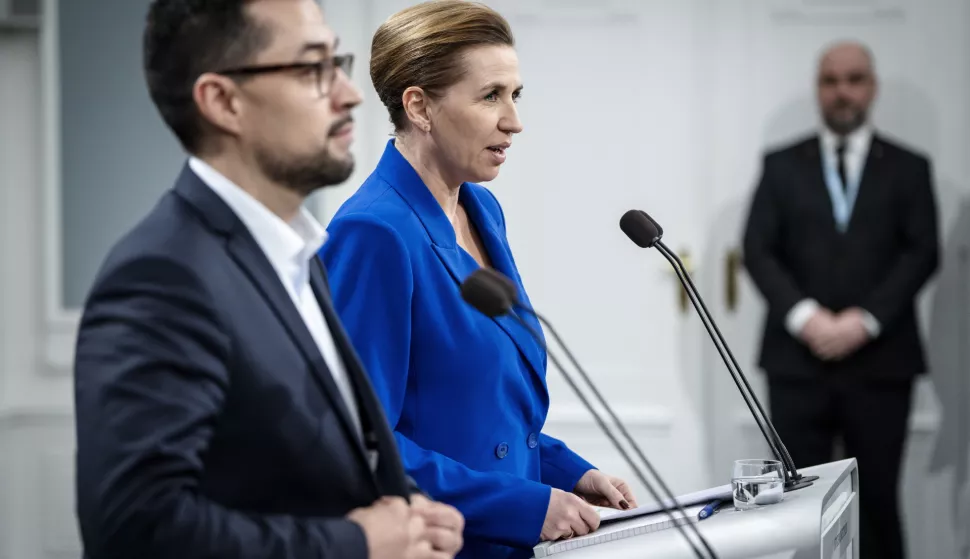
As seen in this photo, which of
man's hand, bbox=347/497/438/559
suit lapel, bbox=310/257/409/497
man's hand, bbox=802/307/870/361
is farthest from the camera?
man's hand, bbox=802/307/870/361

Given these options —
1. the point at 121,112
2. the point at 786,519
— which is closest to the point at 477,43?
the point at 786,519

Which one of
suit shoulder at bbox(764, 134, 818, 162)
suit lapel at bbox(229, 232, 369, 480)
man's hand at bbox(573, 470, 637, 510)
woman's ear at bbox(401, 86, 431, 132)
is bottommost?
man's hand at bbox(573, 470, 637, 510)

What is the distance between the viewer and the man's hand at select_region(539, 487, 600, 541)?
5.01 ft

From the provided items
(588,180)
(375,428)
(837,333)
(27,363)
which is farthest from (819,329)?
(375,428)

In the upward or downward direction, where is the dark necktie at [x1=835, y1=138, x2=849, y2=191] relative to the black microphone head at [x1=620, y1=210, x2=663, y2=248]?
upward

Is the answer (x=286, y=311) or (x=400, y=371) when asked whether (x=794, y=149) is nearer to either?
(x=400, y=371)

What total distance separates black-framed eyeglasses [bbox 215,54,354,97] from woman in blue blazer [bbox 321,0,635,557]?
46 centimetres

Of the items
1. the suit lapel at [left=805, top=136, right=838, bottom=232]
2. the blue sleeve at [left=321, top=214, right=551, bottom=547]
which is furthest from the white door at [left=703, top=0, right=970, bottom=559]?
the blue sleeve at [left=321, top=214, right=551, bottom=547]

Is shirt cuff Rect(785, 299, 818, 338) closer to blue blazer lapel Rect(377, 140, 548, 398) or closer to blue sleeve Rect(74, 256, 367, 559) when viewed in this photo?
blue blazer lapel Rect(377, 140, 548, 398)

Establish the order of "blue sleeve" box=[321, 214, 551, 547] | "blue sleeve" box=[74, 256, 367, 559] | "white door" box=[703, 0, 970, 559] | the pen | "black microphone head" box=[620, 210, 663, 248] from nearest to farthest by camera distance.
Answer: "blue sleeve" box=[74, 256, 367, 559] < the pen < "blue sleeve" box=[321, 214, 551, 547] < "black microphone head" box=[620, 210, 663, 248] < "white door" box=[703, 0, 970, 559]

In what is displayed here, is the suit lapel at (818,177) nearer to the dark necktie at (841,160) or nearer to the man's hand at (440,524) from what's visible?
the dark necktie at (841,160)

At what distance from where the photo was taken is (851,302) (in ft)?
12.7

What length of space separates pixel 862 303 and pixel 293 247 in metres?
3.03

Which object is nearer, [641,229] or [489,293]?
[489,293]
